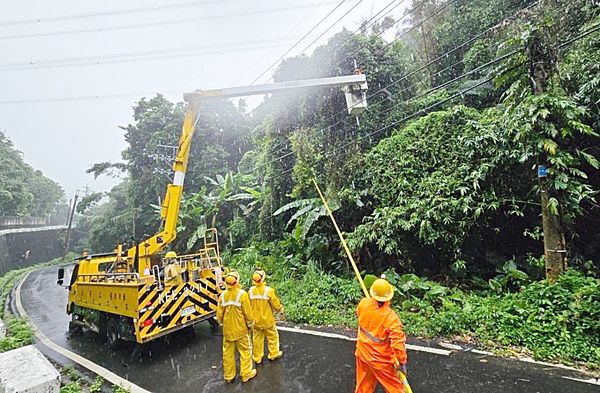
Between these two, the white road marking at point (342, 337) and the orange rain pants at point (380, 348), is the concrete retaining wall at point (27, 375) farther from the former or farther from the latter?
the white road marking at point (342, 337)

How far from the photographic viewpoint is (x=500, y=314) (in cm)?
522

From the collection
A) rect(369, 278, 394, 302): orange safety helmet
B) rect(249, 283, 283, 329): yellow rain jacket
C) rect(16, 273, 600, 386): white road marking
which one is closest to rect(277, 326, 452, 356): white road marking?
rect(16, 273, 600, 386): white road marking

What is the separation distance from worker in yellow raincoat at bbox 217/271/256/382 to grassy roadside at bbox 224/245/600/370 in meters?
2.49

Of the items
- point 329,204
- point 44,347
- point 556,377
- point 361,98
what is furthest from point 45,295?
point 556,377

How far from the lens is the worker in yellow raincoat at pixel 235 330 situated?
4.57 meters

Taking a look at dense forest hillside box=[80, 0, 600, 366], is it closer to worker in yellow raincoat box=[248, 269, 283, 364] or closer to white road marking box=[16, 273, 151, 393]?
worker in yellow raincoat box=[248, 269, 283, 364]

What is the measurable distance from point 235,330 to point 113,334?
3438 mm

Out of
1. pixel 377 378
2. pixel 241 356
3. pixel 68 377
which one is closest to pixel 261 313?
pixel 241 356

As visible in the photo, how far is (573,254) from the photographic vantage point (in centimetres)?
607

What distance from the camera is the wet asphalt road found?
3922mm

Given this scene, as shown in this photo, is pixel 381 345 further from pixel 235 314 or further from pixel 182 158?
pixel 182 158

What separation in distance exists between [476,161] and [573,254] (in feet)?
7.82

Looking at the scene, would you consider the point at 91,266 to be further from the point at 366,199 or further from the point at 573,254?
the point at 573,254

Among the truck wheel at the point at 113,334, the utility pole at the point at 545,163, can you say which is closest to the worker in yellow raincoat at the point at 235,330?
the truck wheel at the point at 113,334
